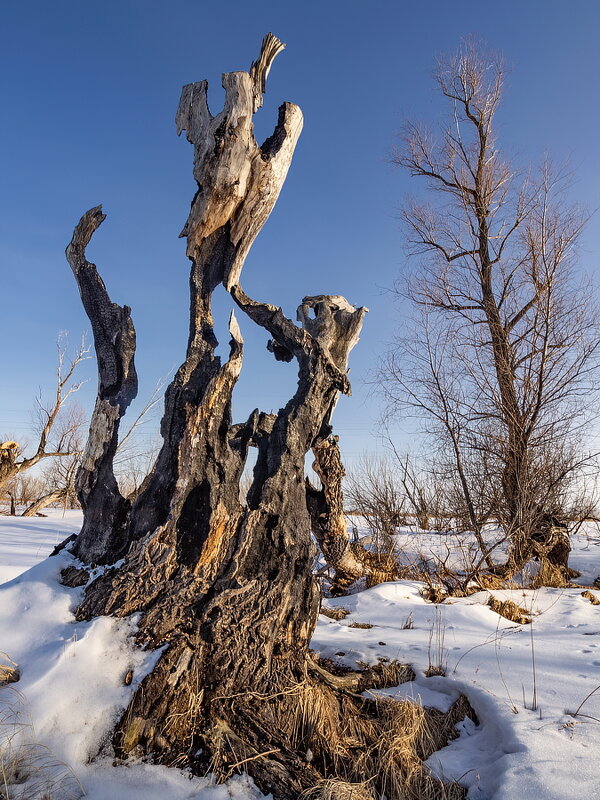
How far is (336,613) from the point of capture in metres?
5.08

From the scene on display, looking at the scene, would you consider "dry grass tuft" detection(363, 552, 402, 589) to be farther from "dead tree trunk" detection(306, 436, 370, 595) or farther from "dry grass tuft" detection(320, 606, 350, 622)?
"dry grass tuft" detection(320, 606, 350, 622)

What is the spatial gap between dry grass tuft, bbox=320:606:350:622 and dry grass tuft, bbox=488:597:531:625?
66.1 inches

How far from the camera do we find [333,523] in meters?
5.59

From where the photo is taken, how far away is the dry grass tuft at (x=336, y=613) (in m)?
5.00

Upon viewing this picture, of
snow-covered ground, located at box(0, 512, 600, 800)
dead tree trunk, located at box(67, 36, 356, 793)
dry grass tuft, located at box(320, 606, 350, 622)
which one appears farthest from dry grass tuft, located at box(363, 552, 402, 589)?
dead tree trunk, located at box(67, 36, 356, 793)

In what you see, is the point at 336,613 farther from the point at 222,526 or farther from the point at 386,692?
the point at 222,526

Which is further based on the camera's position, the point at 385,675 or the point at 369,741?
the point at 385,675

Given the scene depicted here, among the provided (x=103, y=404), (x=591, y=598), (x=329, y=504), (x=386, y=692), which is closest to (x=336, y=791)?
(x=386, y=692)

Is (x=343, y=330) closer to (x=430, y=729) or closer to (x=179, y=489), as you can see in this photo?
(x=179, y=489)

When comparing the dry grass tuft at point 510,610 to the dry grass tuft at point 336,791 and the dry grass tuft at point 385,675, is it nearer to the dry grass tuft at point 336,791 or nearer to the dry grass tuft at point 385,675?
the dry grass tuft at point 385,675

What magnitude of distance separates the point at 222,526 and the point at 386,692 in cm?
157

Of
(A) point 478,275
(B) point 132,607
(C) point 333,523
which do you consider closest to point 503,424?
(A) point 478,275

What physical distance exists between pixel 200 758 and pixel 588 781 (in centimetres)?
171

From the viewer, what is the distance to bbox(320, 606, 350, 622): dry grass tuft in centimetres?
500
